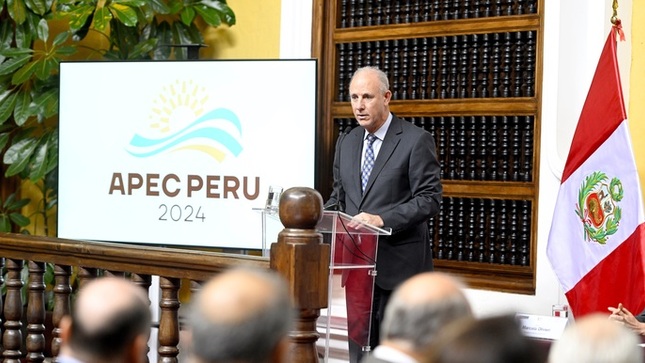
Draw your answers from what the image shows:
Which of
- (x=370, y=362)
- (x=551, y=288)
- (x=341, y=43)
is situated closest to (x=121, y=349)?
(x=370, y=362)

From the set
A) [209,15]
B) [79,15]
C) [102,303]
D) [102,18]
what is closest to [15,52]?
[79,15]

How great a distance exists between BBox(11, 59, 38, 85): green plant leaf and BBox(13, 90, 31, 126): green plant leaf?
5.2 inches

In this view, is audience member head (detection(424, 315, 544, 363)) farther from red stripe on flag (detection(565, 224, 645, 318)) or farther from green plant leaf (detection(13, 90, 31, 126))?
green plant leaf (detection(13, 90, 31, 126))

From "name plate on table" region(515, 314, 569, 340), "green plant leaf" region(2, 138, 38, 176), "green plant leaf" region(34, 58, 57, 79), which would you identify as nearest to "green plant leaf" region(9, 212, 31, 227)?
"green plant leaf" region(2, 138, 38, 176)

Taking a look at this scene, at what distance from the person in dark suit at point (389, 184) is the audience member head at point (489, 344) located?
7.71 feet

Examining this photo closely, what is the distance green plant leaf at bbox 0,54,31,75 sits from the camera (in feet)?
19.0

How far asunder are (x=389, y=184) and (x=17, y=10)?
3.03 meters

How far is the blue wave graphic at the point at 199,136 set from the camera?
5.27 m

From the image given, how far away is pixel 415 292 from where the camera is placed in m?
1.54

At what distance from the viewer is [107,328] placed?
61.0 inches

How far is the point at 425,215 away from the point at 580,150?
106 centimetres

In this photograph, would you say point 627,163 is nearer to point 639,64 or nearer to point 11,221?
point 639,64

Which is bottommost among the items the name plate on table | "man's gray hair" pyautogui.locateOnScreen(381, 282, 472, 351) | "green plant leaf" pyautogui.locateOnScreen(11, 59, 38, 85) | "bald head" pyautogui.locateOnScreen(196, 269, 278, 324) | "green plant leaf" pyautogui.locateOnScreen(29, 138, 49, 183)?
the name plate on table

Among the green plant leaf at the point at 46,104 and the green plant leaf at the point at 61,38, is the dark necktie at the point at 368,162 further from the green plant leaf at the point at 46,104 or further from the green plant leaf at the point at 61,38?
the green plant leaf at the point at 61,38
